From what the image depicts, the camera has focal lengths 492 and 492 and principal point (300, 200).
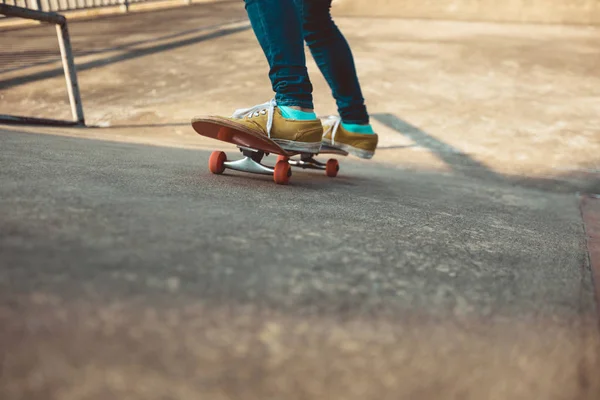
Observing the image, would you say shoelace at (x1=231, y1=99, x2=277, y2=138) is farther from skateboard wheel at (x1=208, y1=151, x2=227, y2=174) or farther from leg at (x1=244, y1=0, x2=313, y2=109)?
skateboard wheel at (x1=208, y1=151, x2=227, y2=174)

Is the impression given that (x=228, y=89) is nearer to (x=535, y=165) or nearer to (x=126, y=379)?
(x=535, y=165)

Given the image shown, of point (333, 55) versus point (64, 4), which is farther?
point (64, 4)

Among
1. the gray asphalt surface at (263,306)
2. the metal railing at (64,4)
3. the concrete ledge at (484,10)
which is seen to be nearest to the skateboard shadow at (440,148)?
the gray asphalt surface at (263,306)

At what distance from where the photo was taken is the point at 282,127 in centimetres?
157

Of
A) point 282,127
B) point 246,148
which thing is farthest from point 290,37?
point 246,148

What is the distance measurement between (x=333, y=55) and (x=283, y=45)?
48 centimetres

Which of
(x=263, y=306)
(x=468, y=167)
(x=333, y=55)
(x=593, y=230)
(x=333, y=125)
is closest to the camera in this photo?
(x=263, y=306)

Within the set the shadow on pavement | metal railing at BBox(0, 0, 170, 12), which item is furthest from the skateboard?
metal railing at BBox(0, 0, 170, 12)

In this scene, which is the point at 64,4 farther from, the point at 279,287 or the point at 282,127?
the point at 279,287

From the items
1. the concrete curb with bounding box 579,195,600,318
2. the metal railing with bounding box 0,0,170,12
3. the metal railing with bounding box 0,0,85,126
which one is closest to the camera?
the concrete curb with bounding box 579,195,600,318

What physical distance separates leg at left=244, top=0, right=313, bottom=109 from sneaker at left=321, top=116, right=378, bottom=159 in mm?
454

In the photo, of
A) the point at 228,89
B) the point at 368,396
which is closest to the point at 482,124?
the point at 228,89

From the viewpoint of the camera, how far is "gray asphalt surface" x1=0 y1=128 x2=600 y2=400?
49cm

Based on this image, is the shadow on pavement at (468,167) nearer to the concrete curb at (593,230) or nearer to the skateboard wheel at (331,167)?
the concrete curb at (593,230)
